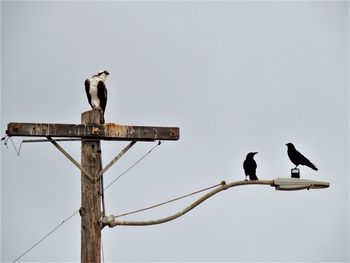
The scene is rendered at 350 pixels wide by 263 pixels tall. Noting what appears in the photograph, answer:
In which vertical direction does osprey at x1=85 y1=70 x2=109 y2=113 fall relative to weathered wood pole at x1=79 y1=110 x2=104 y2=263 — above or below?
above

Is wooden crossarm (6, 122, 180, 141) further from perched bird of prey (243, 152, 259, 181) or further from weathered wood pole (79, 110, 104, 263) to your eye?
perched bird of prey (243, 152, 259, 181)

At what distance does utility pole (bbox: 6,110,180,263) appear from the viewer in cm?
577

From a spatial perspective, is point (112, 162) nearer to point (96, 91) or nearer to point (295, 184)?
point (96, 91)

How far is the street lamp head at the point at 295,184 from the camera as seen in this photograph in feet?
20.8

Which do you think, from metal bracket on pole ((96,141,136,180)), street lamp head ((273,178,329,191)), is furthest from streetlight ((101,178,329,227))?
metal bracket on pole ((96,141,136,180))

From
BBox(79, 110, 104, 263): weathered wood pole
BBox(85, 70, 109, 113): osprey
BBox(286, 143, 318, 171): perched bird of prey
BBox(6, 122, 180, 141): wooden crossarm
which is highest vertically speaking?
BBox(85, 70, 109, 113): osprey

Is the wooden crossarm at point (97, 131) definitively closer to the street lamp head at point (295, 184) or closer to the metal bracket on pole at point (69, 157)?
the metal bracket on pole at point (69, 157)

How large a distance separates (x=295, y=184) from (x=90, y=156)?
234cm

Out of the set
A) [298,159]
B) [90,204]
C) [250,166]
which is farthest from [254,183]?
[90,204]

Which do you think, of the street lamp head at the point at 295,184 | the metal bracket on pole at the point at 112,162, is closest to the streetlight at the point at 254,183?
the street lamp head at the point at 295,184

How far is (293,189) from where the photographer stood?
250 inches

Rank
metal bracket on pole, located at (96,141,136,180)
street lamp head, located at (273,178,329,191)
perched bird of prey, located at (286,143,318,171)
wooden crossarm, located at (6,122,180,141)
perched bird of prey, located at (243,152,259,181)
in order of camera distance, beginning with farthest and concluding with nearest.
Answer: perched bird of prey, located at (286,143,318,171), perched bird of prey, located at (243,152,259,181), street lamp head, located at (273,178,329,191), metal bracket on pole, located at (96,141,136,180), wooden crossarm, located at (6,122,180,141)

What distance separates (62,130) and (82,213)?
0.91 m

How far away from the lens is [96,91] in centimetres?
709
